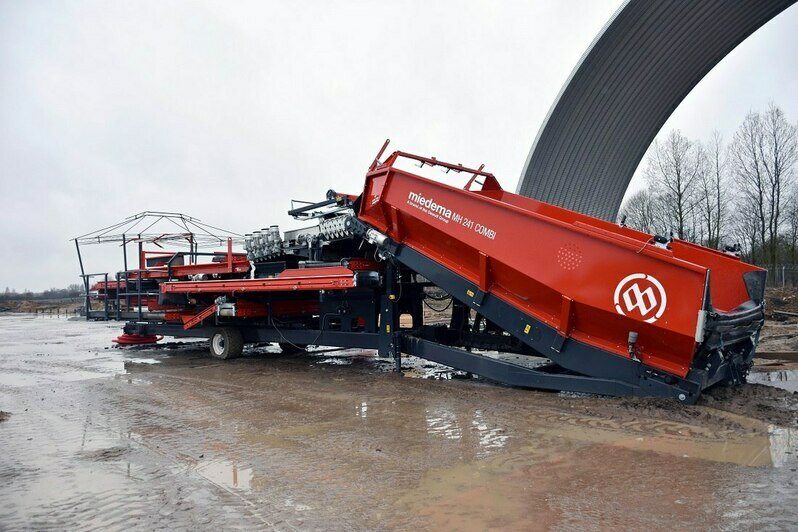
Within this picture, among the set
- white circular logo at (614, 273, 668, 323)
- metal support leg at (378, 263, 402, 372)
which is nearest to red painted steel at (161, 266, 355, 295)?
metal support leg at (378, 263, 402, 372)

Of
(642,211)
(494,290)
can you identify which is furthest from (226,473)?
(642,211)

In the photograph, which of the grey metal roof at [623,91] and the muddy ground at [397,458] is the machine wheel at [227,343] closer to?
the muddy ground at [397,458]

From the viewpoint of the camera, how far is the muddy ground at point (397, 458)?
3471 mm

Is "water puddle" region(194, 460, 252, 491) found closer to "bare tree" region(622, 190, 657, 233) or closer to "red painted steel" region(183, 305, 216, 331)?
"red painted steel" region(183, 305, 216, 331)

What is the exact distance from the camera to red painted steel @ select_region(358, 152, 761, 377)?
17.6ft

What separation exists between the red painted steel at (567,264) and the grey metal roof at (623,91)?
9.56 metres

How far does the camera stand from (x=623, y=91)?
1644cm

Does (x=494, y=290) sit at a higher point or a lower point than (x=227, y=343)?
higher

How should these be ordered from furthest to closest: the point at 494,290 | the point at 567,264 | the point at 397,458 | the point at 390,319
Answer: the point at 390,319, the point at 494,290, the point at 567,264, the point at 397,458

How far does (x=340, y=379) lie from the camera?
8258 millimetres

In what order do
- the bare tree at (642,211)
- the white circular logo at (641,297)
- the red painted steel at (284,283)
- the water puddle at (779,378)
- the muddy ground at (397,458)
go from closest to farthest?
1. the muddy ground at (397,458)
2. the white circular logo at (641,297)
3. the water puddle at (779,378)
4. the red painted steel at (284,283)
5. the bare tree at (642,211)

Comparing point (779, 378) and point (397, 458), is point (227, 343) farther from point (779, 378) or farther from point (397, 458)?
point (779, 378)

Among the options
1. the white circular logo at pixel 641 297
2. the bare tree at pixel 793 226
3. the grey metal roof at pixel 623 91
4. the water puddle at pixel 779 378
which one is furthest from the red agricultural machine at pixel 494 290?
the bare tree at pixel 793 226

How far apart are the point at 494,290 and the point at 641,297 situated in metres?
1.80
